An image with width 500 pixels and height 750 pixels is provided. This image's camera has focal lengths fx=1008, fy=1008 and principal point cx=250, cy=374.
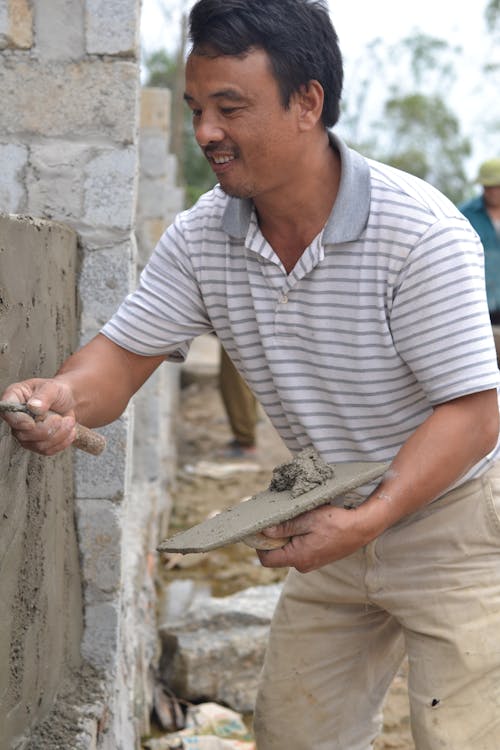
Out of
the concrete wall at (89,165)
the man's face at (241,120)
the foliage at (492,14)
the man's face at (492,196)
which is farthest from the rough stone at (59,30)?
the foliage at (492,14)

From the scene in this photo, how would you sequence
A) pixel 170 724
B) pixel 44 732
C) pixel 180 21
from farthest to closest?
1. pixel 180 21
2. pixel 170 724
3. pixel 44 732

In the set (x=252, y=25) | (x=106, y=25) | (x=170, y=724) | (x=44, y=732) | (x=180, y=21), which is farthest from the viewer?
(x=180, y=21)

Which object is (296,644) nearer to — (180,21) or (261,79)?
(261,79)

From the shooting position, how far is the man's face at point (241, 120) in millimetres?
2145

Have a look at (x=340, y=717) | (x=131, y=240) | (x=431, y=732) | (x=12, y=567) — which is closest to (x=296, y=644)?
(x=340, y=717)

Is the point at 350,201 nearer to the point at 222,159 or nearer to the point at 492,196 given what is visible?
the point at 222,159

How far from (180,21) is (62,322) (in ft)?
45.2

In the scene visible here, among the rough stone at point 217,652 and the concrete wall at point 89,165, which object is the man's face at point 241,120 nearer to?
the concrete wall at point 89,165

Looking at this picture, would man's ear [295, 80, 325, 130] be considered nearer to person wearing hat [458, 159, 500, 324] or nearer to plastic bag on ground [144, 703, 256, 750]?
plastic bag on ground [144, 703, 256, 750]

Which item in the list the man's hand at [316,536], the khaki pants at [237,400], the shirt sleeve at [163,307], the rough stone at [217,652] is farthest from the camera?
the khaki pants at [237,400]

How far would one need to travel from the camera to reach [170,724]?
3973 mm

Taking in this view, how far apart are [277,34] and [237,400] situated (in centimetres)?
645

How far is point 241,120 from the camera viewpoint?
2166 millimetres

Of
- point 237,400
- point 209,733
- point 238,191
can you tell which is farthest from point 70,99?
point 237,400
